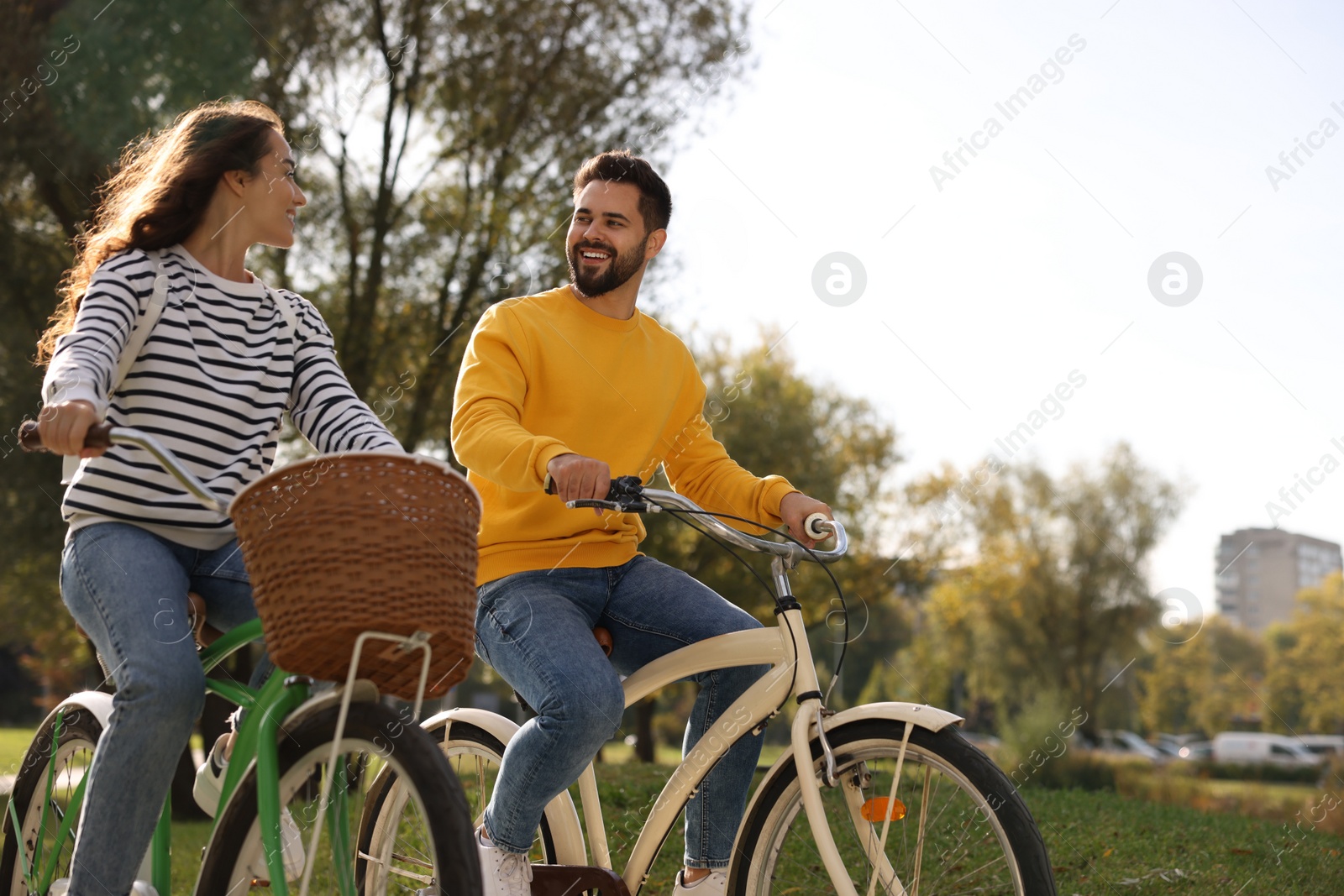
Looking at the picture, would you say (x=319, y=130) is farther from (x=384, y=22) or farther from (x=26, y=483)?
(x=26, y=483)

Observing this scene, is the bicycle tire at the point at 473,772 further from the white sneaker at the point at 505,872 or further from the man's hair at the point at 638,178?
the man's hair at the point at 638,178

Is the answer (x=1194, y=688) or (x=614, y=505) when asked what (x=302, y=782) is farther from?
(x=1194, y=688)

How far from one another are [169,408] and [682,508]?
3.95 feet

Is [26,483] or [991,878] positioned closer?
[991,878]

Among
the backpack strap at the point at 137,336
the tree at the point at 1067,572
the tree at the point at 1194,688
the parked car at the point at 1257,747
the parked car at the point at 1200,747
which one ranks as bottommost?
the parked car at the point at 1200,747

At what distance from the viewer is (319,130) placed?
1145 cm

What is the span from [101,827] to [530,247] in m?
9.93

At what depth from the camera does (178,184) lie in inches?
106

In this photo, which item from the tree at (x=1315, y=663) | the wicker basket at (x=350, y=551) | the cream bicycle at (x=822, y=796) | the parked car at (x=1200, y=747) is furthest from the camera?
the parked car at (x=1200, y=747)

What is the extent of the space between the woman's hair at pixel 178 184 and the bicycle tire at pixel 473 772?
150cm

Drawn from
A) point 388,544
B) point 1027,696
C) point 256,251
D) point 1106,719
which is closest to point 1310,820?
point 388,544

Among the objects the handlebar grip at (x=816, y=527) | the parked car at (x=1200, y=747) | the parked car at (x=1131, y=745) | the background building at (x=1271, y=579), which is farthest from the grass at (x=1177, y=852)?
the background building at (x=1271, y=579)

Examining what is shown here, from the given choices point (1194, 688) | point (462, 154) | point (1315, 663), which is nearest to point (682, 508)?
point (462, 154)

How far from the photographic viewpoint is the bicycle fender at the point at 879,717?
8.15 feet
